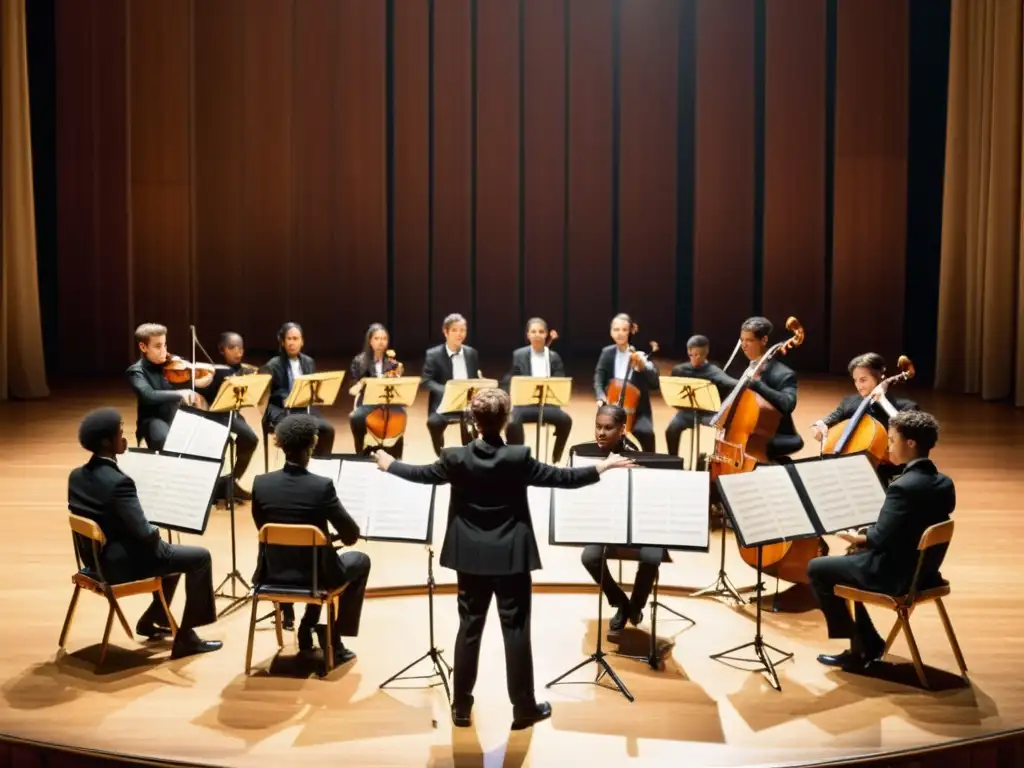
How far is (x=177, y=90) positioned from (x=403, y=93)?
89.9 inches

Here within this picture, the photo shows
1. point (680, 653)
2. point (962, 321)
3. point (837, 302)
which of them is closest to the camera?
point (680, 653)

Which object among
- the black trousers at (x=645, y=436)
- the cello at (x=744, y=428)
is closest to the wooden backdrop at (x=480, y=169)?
the black trousers at (x=645, y=436)

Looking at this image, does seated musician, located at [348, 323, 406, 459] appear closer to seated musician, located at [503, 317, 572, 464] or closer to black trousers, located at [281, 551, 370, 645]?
seated musician, located at [503, 317, 572, 464]

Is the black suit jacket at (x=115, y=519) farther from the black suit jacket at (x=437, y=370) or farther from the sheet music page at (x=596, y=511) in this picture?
the black suit jacket at (x=437, y=370)

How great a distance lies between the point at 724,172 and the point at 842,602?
851 centimetres

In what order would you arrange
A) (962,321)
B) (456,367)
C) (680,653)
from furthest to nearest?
(962,321) → (456,367) → (680,653)

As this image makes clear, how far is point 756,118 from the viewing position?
1253 centimetres

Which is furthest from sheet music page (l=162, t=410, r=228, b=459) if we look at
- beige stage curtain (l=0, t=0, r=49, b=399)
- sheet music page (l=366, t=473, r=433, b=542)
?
beige stage curtain (l=0, t=0, r=49, b=399)

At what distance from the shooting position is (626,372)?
23.2 feet

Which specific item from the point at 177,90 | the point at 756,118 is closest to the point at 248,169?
the point at 177,90

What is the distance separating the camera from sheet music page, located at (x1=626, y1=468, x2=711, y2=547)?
4238 millimetres

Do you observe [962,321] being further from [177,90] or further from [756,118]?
[177,90]

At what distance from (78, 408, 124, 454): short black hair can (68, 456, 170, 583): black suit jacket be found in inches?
2.3

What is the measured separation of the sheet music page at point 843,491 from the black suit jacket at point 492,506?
1054mm
